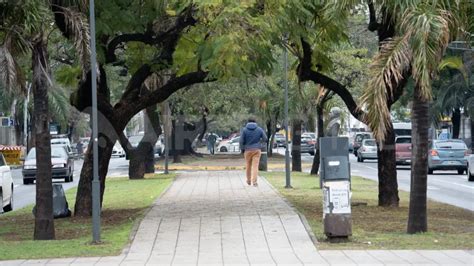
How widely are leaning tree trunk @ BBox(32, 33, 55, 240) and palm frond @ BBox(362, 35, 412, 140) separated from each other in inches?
209

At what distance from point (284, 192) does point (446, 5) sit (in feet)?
32.7

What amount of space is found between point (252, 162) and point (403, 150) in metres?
19.4

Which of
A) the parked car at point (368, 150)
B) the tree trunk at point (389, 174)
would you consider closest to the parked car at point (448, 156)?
the parked car at point (368, 150)

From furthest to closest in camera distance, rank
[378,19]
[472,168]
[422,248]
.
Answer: [472,168] → [378,19] → [422,248]

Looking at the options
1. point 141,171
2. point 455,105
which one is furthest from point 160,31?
point 455,105

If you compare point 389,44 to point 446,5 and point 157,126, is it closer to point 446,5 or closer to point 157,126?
point 446,5

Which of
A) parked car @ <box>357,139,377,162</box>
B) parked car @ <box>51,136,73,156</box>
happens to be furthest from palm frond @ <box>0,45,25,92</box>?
parked car @ <box>357,139,377,162</box>

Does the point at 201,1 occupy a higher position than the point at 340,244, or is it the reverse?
the point at 201,1

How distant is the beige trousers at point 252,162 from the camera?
23572mm

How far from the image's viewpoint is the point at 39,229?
14.0 metres

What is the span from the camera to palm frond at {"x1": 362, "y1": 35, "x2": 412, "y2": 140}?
1324 centimetres

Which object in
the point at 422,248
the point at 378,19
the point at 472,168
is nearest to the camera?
the point at 422,248

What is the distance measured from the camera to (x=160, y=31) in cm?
1834

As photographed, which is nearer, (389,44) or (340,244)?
(340,244)
